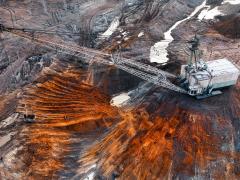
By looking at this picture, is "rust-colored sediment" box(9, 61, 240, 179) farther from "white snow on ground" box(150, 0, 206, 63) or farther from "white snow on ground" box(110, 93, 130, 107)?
"white snow on ground" box(150, 0, 206, 63)

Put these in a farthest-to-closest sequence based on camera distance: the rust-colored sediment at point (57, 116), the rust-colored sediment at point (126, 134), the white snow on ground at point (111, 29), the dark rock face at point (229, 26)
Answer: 1. the dark rock face at point (229, 26)
2. the white snow on ground at point (111, 29)
3. the rust-colored sediment at point (57, 116)
4. the rust-colored sediment at point (126, 134)

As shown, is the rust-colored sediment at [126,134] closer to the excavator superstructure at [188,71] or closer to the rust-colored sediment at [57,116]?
the rust-colored sediment at [57,116]

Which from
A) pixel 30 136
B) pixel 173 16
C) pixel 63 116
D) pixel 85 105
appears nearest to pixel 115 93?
pixel 85 105

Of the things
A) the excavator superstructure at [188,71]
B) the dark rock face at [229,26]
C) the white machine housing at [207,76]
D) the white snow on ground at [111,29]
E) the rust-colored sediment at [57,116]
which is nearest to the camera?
the rust-colored sediment at [57,116]

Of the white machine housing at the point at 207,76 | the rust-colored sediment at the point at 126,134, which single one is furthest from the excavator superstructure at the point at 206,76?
the rust-colored sediment at the point at 126,134

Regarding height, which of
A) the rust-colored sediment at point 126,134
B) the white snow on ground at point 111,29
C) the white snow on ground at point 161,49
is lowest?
the rust-colored sediment at point 126,134

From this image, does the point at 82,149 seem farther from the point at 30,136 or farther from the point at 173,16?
the point at 173,16

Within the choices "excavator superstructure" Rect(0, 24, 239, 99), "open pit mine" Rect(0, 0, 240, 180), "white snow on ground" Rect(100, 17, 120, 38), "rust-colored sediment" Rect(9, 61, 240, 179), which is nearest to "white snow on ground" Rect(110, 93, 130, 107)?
"open pit mine" Rect(0, 0, 240, 180)
